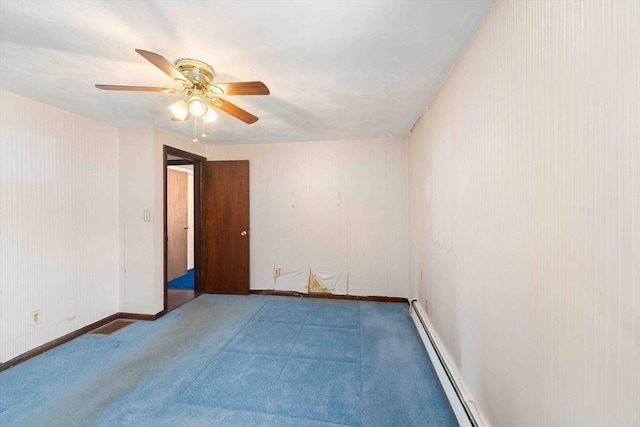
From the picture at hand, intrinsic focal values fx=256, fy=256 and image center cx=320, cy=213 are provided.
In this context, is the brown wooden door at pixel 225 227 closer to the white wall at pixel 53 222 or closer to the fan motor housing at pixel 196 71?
the white wall at pixel 53 222

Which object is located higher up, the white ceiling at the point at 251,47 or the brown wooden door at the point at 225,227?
the white ceiling at the point at 251,47

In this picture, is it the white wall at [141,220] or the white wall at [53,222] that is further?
the white wall at [141,220]

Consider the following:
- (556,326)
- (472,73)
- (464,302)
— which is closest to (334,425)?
(464,302)

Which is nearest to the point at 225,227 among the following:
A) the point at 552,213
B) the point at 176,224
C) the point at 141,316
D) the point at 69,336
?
the point at 141,316

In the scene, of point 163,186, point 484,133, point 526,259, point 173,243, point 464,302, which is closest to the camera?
point 526,259

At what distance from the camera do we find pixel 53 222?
253cm

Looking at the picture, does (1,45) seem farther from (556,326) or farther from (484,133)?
(556,326)

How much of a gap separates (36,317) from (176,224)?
8.93ft

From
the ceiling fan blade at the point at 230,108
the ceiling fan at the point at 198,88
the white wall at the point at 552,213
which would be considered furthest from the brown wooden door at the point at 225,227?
the white wall at the point at 552,213

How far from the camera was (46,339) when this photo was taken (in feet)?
8.06

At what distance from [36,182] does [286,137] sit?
260 cm

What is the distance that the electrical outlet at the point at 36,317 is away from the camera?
2365 millimetres

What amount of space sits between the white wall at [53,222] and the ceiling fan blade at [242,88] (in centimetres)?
209

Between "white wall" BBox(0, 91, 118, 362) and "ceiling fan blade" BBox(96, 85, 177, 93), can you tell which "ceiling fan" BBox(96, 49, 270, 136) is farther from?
"white wall" BBox(0, 91, 118, 362)
